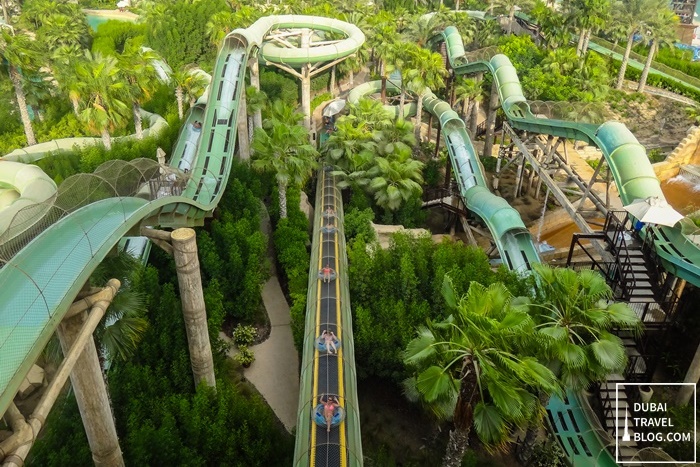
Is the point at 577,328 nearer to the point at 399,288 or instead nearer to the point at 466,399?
the point at 466,399

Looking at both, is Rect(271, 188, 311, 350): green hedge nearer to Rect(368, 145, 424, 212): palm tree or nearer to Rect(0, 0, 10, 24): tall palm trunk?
Rect(368, 145, 424, 212): palm tree

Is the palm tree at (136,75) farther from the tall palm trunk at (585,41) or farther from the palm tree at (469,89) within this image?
the tall palm trunk at (585,41)

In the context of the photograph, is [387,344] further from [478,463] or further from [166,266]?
[166,266]

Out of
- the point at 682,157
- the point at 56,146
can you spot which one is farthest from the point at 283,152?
the point at 682,157

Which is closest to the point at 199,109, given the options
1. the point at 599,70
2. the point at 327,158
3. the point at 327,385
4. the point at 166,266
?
the point at 327,158

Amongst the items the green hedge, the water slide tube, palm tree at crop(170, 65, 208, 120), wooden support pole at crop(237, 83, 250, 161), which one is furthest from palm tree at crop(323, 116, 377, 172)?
palm tree at crop(170, 65, 208, 120)

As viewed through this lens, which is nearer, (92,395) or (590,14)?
(92,395)

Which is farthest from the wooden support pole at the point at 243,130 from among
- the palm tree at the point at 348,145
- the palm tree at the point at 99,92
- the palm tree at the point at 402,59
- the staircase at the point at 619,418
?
the staircase at the point at 619,418
